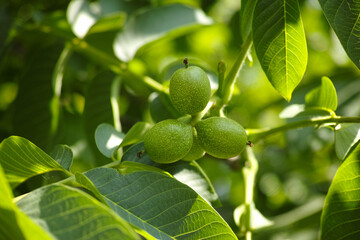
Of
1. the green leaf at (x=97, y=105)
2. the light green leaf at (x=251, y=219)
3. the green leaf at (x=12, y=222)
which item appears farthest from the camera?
the green leaf at (x=97, y=105)

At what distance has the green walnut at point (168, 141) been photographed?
81cm

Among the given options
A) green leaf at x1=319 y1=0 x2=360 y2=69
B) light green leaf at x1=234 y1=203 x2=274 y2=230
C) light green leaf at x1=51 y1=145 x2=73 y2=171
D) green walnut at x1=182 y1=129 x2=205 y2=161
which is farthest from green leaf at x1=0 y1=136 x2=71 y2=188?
green leaf at x1=319 y1=0 x2=360 y2=69

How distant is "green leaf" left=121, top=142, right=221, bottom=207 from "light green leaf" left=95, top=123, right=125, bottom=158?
4 cm

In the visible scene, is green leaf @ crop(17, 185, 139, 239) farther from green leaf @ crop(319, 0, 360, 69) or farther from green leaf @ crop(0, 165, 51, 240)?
green leaf @ crop(319, 0, 360, 69)

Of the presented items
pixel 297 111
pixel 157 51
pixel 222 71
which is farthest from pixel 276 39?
pixel 157 51

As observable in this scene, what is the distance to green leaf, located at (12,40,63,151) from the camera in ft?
4.63

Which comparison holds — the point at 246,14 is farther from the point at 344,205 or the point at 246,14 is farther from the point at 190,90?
the point at 344,205

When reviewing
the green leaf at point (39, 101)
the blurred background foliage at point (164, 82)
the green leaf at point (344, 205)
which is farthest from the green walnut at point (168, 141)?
the green leaf at point (39, 101)

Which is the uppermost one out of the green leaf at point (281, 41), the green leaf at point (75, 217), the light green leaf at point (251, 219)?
the green leaf at point (281, 41)

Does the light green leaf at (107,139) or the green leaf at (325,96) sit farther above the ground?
the green leaf at (325,96)

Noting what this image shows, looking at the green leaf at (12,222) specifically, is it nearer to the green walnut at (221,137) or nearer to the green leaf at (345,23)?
the green walnut at (221,137)

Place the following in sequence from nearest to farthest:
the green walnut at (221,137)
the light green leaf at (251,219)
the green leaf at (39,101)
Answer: the green walnut at (221,137) → the light green leaf at (251,219) → the green leaf at (39,101)

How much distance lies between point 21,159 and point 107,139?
0.76ft

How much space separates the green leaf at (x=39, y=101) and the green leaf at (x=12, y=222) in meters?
0.81
